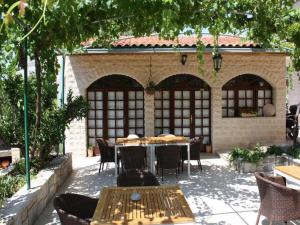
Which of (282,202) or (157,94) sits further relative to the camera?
(157,94)

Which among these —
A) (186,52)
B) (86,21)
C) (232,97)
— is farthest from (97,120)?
(86,21)

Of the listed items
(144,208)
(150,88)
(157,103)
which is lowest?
(144,208)

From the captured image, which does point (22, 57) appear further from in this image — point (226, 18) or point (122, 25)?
point (226, 18)

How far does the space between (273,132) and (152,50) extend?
16.3ft

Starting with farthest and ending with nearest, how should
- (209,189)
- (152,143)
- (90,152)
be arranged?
(90,152), (152,143), (209,189)

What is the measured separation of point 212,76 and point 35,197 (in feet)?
26.1

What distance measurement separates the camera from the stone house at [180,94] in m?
12.4

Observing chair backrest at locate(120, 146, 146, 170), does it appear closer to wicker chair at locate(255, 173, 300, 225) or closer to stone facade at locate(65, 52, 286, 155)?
stone facade at locate(65, 52, 286, 155)

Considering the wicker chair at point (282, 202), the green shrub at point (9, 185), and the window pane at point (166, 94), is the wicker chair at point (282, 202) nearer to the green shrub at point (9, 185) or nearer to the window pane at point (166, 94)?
the green shrub at point (9, 185)

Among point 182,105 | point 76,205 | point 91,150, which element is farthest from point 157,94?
point 76,205

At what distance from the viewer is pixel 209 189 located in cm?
829

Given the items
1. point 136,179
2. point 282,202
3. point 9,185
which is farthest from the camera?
point 9,185

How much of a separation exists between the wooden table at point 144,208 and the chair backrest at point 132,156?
3863mm

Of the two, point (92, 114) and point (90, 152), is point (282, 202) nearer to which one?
point (90, 152)
